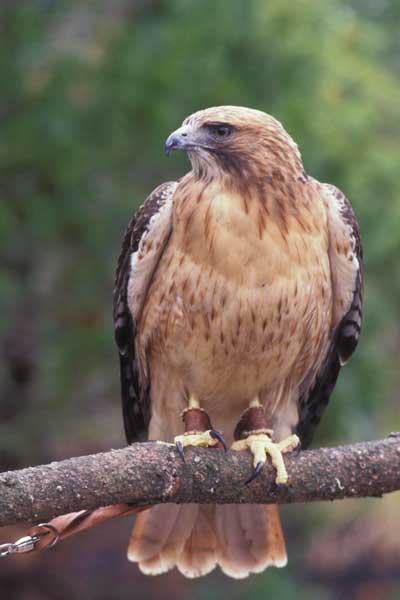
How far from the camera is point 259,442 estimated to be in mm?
4133

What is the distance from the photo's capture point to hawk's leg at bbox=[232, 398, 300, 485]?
12.8 feet

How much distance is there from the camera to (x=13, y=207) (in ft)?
22.9

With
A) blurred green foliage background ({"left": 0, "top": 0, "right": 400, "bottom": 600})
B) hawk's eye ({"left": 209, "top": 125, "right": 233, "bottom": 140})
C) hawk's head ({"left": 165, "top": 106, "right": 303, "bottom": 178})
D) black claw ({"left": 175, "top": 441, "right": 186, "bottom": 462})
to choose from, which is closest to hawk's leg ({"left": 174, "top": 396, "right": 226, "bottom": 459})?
black claw ({"left": 175, "top": 441, "right": 186, "bottom": 462})

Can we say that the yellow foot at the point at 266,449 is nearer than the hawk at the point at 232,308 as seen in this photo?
Yes

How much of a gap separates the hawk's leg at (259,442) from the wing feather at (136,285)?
49cm

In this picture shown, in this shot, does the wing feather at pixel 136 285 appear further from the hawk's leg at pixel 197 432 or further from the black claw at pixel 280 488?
the black claw at pixel 280 488

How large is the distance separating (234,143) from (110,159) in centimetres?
294

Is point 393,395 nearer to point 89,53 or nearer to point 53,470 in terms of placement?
point 89,53

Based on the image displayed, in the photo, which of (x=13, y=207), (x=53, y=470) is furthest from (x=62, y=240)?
(x=53, y=470)

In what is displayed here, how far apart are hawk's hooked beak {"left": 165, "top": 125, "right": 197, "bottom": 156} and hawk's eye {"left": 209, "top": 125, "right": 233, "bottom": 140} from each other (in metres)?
0.09

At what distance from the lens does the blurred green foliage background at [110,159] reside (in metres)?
6.92

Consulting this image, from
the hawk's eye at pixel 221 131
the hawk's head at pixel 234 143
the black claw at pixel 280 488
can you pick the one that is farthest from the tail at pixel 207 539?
the hawk's eye at pixel 221 131

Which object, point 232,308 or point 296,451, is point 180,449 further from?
point 232,308

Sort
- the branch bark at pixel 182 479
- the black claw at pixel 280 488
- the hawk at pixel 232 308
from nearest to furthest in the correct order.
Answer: the branch bark at pixel 182 479 → the black claw at pixel 280 488 → the hawk at pixel 232 308
